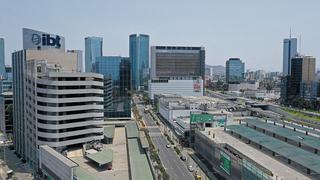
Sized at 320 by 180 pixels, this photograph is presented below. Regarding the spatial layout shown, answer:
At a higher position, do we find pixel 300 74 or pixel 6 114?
pixel 300 74

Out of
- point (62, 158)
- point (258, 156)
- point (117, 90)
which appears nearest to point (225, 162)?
point (258, 156)

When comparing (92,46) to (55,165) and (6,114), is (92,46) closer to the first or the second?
(6,114)

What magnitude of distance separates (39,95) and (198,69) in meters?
80.2

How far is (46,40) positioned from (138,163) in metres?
21.0

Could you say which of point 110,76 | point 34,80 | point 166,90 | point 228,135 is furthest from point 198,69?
point 34,80

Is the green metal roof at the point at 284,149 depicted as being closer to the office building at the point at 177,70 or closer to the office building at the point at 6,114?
the office building at the point at 6,114

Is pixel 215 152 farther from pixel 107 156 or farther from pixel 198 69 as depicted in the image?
pixel 198 69

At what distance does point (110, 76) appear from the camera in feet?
195

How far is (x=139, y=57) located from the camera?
580ft

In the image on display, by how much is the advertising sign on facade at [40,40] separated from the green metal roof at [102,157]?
16343 millimetres

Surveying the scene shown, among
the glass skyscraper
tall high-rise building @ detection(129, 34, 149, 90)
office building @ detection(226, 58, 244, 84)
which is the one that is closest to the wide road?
the glass skyscraper

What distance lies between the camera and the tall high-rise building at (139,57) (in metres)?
163

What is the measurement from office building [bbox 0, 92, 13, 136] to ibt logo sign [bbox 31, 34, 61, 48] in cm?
1632

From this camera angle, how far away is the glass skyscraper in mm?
58438
